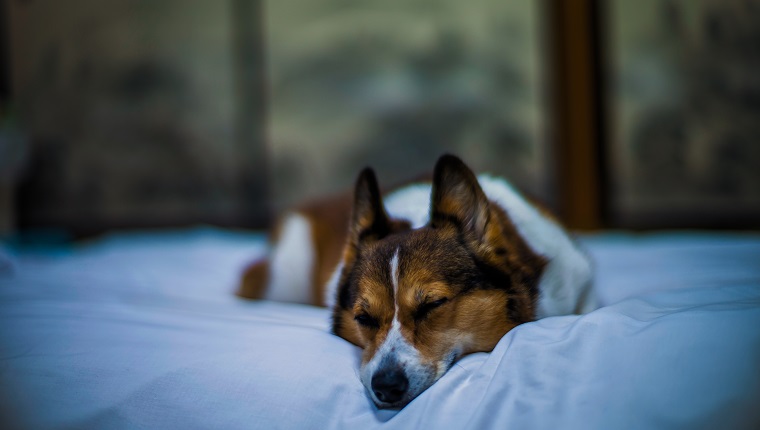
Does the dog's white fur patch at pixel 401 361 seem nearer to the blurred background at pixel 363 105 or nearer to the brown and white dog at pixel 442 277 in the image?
the brown and white dog at pixel 442 277

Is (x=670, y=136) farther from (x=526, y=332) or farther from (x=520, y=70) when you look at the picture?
(x=526, y=332)

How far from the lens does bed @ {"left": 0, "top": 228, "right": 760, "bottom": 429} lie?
3.28 feet

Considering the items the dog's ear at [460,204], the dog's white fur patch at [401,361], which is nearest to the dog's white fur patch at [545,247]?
the dog's ear at [460,204]

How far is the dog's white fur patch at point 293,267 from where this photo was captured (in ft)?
7.45

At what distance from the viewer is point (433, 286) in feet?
4.45

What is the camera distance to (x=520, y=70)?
493cm

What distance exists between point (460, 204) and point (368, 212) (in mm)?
256

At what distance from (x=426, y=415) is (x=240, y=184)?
466 centimetres

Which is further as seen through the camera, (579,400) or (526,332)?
(526,332)

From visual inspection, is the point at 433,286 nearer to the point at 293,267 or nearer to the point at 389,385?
the point at 389,385

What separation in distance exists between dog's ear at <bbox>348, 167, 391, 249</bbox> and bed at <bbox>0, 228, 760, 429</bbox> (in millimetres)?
285

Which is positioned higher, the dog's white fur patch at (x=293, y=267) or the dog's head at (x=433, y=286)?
the dog's head at (x=433, y=286)

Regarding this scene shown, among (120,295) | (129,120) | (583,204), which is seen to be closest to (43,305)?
(120,295)

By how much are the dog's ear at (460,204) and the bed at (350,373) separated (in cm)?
33
